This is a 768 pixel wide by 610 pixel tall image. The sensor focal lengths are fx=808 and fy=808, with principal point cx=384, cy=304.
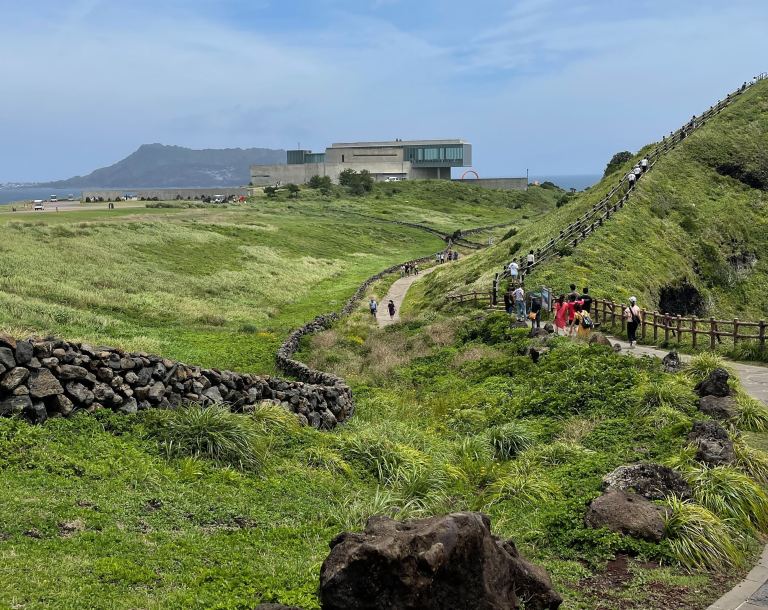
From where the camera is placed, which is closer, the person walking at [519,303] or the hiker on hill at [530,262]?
the person walking at [519,303]

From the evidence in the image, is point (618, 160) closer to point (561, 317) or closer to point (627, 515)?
point (561, 317)

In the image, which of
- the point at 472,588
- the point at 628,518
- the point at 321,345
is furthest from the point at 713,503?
the point at 321,345

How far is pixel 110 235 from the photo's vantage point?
68562 mm

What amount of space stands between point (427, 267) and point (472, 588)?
70630 millimetres

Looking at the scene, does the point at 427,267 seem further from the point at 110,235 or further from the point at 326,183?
the point at 326,183

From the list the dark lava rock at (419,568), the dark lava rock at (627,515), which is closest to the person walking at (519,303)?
the dark lava rock at (627,515)

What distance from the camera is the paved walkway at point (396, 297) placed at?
46.4 meters

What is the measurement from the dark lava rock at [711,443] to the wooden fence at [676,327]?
11.5 meters

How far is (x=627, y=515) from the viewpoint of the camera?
11.9 meters

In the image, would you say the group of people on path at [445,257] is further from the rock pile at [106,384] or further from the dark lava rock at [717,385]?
the rock pile at [106,384]

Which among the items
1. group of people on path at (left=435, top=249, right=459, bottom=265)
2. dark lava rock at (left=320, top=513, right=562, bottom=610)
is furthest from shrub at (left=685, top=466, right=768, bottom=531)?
group of people on path at (left=435, top=249, right=459, bottom=265)

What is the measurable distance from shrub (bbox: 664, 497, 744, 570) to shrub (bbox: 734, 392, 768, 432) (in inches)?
234

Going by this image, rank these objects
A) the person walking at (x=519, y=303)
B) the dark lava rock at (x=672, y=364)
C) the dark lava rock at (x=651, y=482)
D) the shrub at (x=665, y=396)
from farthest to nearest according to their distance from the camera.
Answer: the person walking at (x=519, y=303) < the dark lava rock at (x=672, y=364) < the shrub at (x=665, y=396) < the dark lava rock at (x=651, y=482)

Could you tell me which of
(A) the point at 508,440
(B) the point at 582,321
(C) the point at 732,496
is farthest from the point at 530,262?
(C) the point at 732,496
